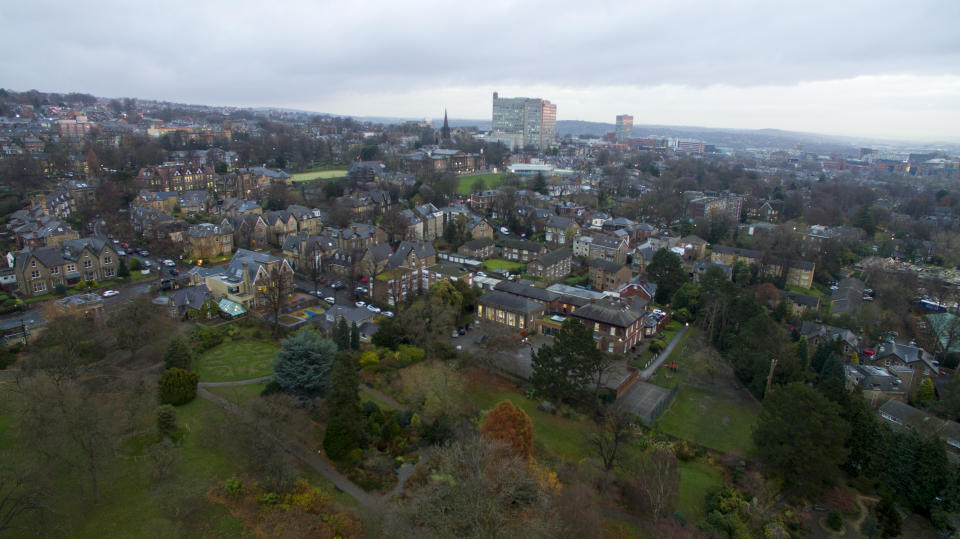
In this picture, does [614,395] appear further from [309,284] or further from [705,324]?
[309,284]

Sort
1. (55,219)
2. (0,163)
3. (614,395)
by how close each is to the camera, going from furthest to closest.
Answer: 1. (0,163)
2. (55,219)
3. (614,395)

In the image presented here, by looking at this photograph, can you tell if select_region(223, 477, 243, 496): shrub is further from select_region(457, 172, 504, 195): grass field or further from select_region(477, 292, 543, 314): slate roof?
select_region(457, 172, 504, 195): grass field

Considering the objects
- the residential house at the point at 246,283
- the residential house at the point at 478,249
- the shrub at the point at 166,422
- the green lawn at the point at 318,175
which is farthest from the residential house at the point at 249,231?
the shrub at the point at 166,422

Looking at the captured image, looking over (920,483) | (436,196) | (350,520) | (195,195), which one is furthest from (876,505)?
(195,195)

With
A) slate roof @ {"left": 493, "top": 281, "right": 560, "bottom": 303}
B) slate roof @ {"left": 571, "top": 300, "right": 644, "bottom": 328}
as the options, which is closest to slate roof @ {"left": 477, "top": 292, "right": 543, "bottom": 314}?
slate roof @ {"left": 493, "top": 281, "right": 560, "bottom": 303}

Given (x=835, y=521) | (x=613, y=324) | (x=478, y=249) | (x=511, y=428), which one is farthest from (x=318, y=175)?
(x=835, y=521)
